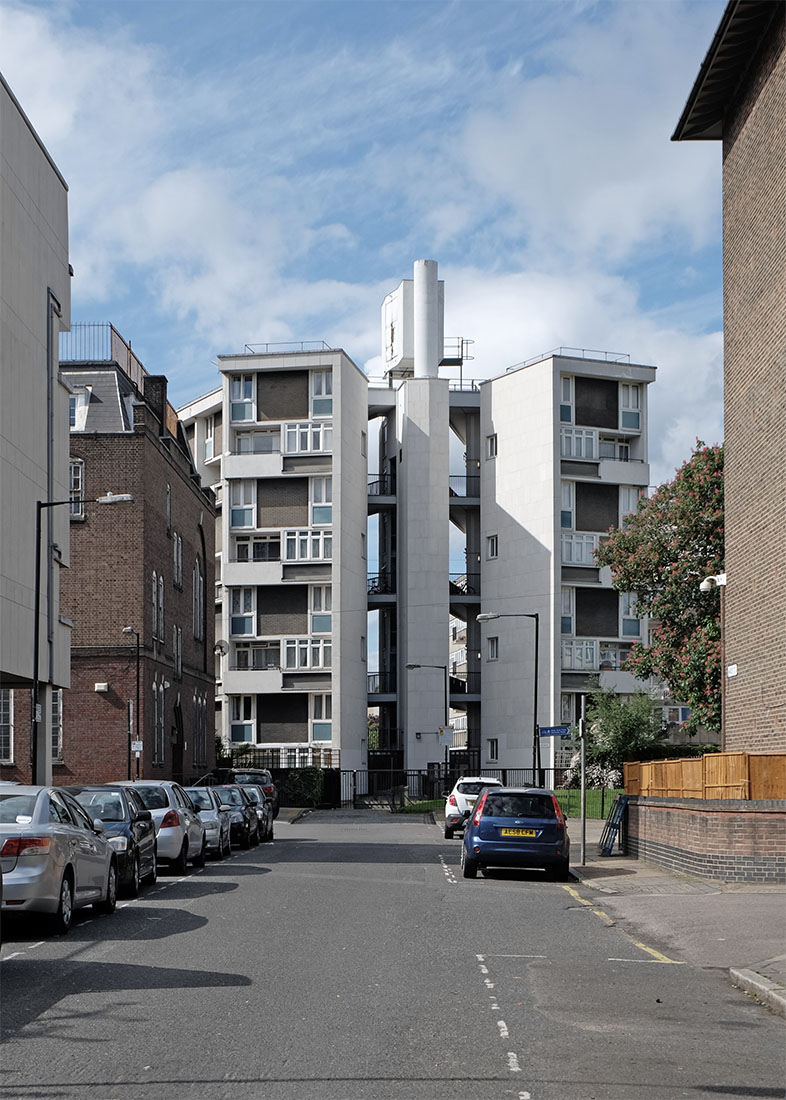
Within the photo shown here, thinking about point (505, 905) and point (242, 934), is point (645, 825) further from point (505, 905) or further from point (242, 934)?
point (242, 934)

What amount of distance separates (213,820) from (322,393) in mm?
44638

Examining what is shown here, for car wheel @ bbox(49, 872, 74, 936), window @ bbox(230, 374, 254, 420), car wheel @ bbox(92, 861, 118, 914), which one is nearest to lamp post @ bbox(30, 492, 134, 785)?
car wheel @ bbox(92, 861, 118, 914)

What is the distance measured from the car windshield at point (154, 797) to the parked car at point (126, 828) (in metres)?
2.41

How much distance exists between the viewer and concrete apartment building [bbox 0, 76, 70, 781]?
101ft

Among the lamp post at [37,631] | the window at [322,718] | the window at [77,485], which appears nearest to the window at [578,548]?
the window at [322,718]

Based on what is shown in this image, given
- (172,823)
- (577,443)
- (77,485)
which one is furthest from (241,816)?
(577,443)

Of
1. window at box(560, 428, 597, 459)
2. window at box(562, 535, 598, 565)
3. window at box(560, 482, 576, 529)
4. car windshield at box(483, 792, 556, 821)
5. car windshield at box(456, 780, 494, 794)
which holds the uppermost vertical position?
window at box(560, 428, 597, 459)

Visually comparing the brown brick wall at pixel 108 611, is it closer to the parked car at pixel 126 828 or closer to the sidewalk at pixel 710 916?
the sidewalk at pixel 710 916

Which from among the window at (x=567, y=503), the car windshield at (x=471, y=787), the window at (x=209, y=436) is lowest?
the car windshield at (x=471, y=787)

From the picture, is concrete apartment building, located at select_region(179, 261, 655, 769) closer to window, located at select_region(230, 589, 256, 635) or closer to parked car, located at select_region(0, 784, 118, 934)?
window, located at select_region(230, 589, 256, 635)

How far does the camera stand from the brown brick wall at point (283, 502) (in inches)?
2793

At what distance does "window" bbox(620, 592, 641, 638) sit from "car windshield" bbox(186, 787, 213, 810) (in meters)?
42.6

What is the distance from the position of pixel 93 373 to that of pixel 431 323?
25.5 metres

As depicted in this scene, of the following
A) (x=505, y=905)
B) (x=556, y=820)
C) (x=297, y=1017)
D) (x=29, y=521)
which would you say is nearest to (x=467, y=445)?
(x=29, y=521)
